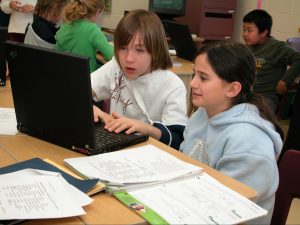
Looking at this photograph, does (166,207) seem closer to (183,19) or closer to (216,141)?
(216,141)

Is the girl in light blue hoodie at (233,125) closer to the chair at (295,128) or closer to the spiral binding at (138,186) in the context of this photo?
the spiral binding at (138,186)

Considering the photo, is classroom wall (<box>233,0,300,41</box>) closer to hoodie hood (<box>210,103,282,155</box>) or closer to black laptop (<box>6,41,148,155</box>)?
hoodie hood (<box>210,103,282,155</box>)

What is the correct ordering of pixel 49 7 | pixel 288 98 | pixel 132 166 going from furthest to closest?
pixel 288 98 < pixel 49 7 < pixel 132 166

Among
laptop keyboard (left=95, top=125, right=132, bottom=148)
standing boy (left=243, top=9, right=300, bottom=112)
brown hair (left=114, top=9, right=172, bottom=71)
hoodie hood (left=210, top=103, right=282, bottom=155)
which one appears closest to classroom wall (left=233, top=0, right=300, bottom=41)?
standing boy (left=243, top=9, right=300, bottom=112)

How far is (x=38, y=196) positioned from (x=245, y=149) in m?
0.63

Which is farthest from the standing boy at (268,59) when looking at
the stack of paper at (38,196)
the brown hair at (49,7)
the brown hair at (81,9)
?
the stack of paper at (38,196)

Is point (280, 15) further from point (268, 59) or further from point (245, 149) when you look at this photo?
point (245, 149)

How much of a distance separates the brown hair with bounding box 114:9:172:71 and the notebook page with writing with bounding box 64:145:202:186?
632mm

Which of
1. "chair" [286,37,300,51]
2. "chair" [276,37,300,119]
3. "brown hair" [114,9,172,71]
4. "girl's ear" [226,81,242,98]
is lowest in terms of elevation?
"chair" [276,37,300,119]

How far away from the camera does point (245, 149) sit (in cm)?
125

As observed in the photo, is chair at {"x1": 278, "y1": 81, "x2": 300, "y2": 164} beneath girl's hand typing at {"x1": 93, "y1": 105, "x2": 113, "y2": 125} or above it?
beneath

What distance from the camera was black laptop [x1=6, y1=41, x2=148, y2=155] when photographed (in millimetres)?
1139

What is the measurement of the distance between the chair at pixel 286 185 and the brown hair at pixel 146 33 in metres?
0.73

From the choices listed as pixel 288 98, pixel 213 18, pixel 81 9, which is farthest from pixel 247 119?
pixel 213 18
